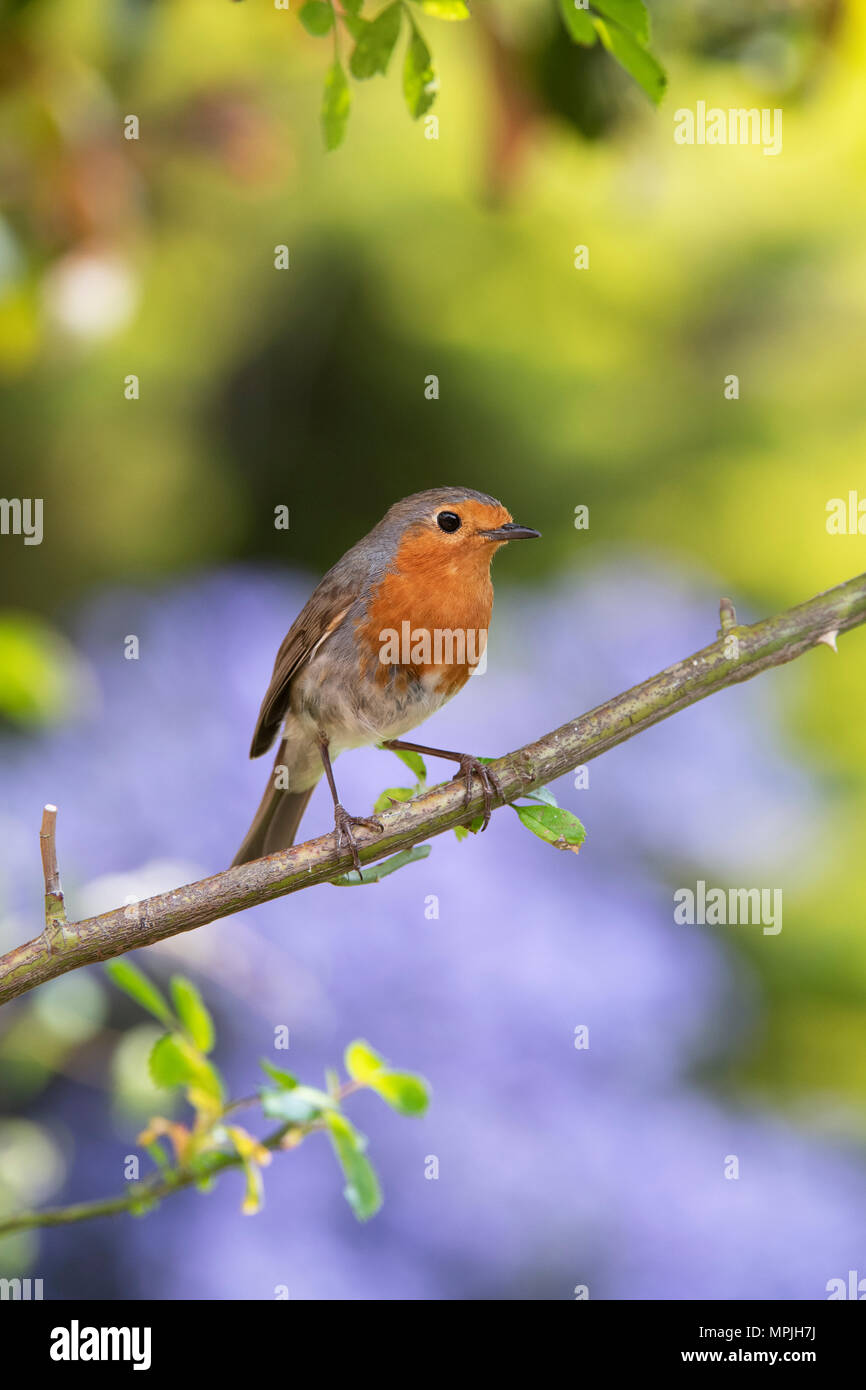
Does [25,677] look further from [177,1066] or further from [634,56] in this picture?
[634,56]

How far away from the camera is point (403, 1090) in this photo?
1.83 meters

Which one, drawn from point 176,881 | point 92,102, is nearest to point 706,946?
point 176,881

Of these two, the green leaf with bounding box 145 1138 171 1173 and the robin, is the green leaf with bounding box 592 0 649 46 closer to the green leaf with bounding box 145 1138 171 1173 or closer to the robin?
the robin

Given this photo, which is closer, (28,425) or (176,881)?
(176,881)

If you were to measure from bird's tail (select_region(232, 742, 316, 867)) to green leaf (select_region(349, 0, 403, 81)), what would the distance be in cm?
198

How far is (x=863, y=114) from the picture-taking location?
5344 mm

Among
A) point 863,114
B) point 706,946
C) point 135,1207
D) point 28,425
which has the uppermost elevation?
point 863,114

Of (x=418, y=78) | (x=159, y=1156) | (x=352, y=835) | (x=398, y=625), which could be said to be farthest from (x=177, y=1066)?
(x=418, y=78)

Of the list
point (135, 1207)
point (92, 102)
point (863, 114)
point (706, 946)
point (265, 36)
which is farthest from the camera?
point (863, 114)

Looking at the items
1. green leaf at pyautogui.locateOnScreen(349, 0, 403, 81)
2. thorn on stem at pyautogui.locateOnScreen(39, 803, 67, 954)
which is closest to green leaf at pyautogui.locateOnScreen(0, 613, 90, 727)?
thorn on stem at pyautogui.locateOnScreen(39, 803, 67, 954)

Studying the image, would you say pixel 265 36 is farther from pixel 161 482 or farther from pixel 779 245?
pixel 779 245

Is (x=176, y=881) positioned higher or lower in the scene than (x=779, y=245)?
lower

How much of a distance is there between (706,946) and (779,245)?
3046 millimetres

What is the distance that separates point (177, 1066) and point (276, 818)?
1.59 meters
